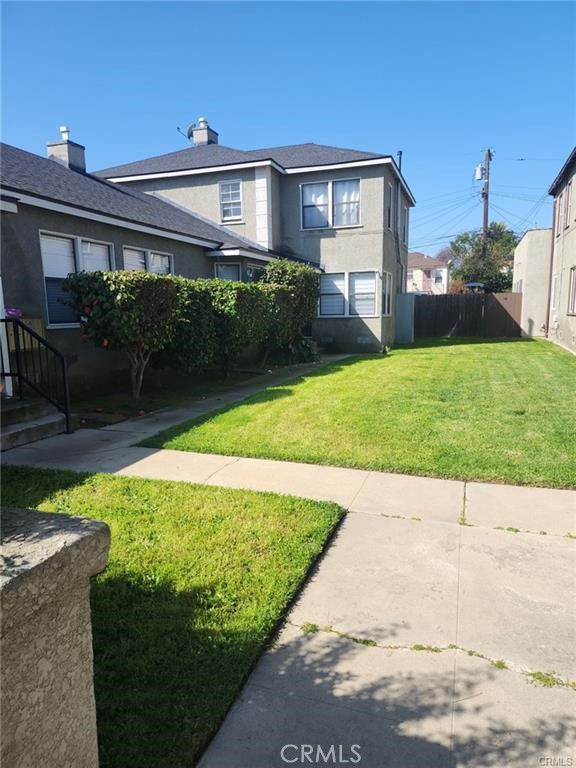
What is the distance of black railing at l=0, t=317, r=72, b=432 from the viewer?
693 centimetres

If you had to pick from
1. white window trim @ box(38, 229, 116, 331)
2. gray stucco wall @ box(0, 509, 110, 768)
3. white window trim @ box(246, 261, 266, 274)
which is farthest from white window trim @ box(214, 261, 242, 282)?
gray stucco wall @ box(0, 509, 110, 768)

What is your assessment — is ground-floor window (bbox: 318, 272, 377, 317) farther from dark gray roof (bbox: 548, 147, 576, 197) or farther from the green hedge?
dark gray roof (bbox: 548, 147, 576, 197)

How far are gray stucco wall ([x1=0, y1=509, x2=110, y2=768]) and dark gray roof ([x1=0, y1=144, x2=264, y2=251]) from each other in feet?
25.6

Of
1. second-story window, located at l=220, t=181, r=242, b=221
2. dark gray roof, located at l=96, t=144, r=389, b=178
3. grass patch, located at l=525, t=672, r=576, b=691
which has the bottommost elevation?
grass patch, located at l=525, t=672, r=576, b=691

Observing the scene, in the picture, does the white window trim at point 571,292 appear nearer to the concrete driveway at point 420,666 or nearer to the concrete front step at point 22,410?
the concrete driveway at point 420,666

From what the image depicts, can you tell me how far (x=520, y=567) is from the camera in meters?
3.46

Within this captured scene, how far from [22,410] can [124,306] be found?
6.84 feet

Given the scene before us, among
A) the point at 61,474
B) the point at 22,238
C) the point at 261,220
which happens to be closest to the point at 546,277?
the point at 261,220

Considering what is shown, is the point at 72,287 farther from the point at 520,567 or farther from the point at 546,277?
the point at 546,277

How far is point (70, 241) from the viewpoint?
372 inches

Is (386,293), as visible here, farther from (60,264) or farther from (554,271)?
(60,264)

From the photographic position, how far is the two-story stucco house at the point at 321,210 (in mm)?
16844

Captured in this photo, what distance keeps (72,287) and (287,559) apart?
20.8ft

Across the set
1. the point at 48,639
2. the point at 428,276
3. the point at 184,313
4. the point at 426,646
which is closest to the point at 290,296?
the point at 184,313
